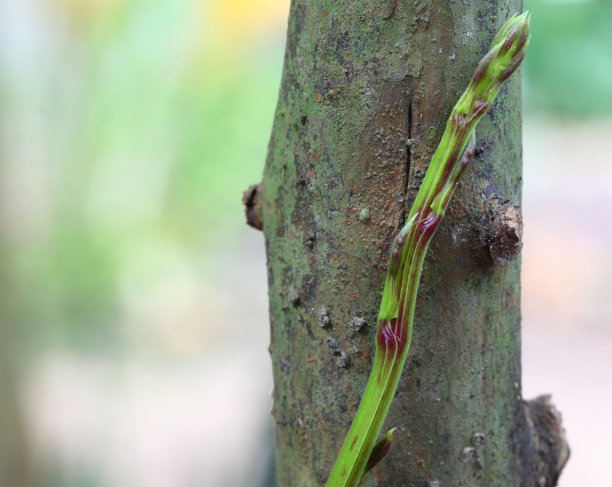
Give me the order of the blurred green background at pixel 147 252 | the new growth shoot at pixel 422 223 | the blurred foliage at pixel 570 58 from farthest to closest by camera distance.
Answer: the blurred green background at pixel 147 252 < the blurred foliage at pixel 570 58 < the new growth shoot at pixel 422 223

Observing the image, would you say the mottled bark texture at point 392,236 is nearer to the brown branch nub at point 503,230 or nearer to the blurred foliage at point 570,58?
the brown branch nub at point 503,230

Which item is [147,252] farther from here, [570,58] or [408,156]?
[408,156]

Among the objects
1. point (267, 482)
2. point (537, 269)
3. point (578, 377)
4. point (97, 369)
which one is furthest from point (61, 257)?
point (578, 377)

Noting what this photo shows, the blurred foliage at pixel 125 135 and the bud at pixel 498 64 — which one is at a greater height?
the blurred foliage at pixel 125 135

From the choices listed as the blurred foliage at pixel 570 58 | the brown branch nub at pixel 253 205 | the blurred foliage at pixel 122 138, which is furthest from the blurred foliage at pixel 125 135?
the brown branch nub at pixel 253 205

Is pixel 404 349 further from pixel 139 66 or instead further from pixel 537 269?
pixel 139 66

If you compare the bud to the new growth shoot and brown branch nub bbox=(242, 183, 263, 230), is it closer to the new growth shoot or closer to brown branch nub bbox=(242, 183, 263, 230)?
the new growth shoot

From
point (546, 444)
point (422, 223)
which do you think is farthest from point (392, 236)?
point (546, 444)
